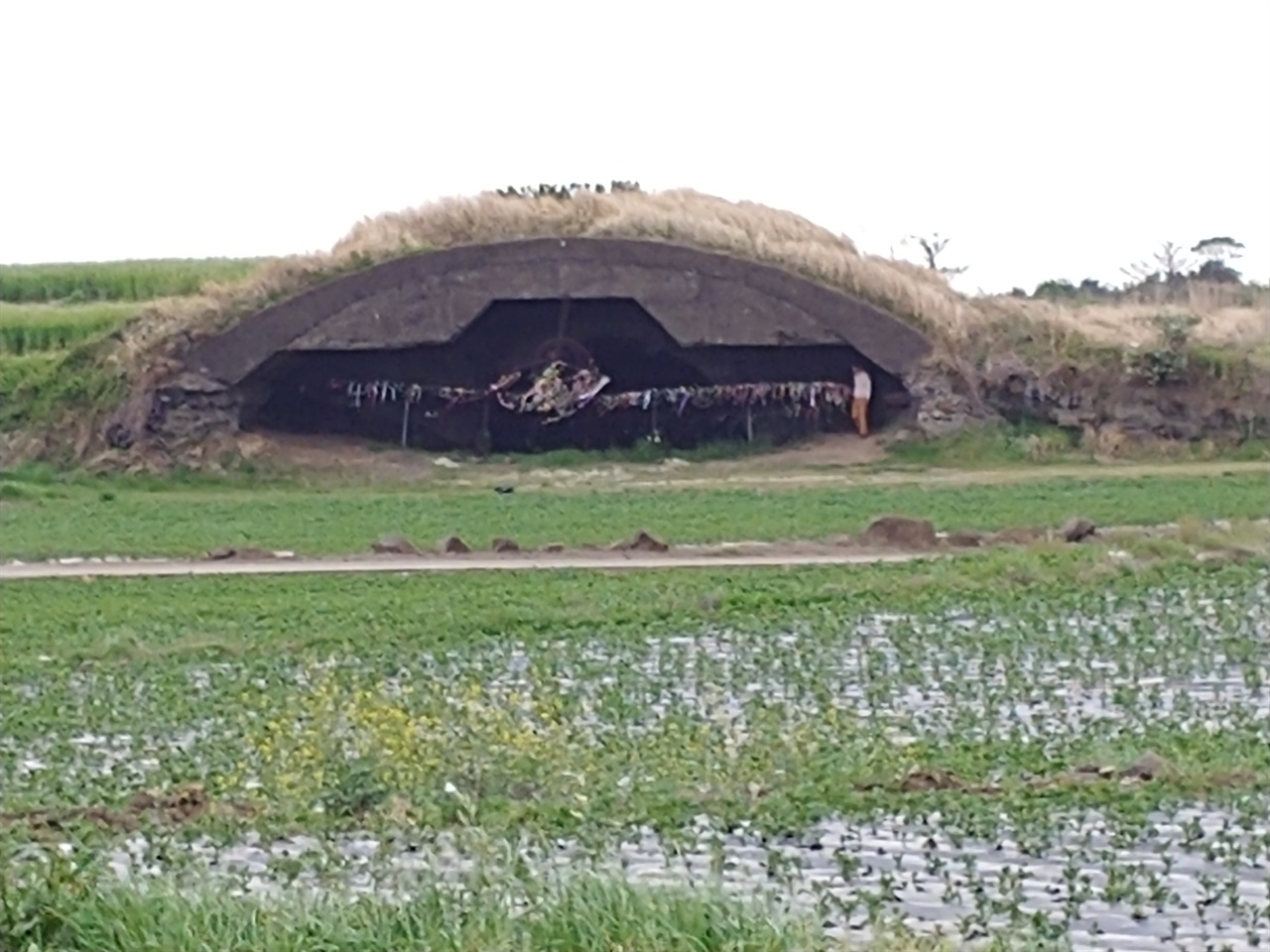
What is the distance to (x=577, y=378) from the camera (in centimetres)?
4003

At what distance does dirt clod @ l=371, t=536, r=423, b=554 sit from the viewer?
85.0ft

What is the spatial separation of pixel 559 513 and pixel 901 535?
Result: 6.43 metres

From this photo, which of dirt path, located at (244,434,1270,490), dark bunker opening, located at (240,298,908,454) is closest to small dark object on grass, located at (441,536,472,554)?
dirt path, located at (244,434,1270,490)

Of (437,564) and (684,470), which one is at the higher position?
(684,470)

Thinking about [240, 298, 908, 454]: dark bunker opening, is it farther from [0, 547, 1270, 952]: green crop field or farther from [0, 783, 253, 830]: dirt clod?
[0, 783, 253, 830]: dirt clod

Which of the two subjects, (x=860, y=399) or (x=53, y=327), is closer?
(x=860, y=399)

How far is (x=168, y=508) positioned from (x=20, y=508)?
2301mm

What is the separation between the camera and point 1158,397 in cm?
3947

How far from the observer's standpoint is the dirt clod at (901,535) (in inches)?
1006

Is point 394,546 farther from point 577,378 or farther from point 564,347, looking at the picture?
point 564,347

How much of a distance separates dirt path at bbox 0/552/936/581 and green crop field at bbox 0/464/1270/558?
1.06m

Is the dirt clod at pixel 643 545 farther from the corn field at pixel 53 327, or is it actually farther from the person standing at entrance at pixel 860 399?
the corn field at pixel 53 327

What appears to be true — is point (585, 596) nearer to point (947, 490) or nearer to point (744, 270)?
point (947, 490)

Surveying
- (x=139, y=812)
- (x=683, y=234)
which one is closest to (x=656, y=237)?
(x=683, y=234)
